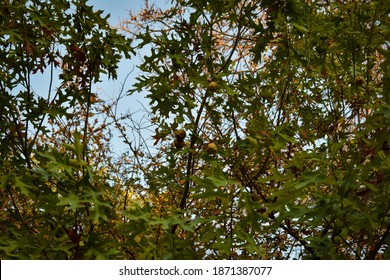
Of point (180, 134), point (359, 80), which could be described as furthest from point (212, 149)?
point (359, 80)

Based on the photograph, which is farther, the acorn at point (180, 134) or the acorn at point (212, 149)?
the acorn at point (180, 134)

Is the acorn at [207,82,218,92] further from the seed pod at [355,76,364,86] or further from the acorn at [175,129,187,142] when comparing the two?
the seed pod at [355,76,364,86]

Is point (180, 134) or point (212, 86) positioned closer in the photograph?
point (212, 86)

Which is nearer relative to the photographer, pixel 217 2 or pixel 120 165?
pixel 217 2

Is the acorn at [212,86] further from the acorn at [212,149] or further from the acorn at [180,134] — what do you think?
the acorn at [180,134]

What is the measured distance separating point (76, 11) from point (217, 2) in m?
1.16

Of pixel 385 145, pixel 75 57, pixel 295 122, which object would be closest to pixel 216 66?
pixel 295 122

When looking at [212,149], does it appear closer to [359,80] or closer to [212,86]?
[212,86]

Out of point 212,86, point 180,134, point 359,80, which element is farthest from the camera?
point 359,80

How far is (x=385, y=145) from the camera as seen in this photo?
2846 millimetres

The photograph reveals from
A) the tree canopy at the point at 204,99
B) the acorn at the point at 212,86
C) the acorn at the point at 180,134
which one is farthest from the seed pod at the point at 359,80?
the acorn at the point at 180,134

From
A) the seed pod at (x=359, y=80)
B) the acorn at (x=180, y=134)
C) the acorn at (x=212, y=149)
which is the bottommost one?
the acorn at (x=212, y=149)

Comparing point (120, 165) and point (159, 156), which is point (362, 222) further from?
point (120, 165)

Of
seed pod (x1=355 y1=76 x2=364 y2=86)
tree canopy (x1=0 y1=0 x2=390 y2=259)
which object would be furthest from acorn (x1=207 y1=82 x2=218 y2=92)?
seed pod (x1=355 y1=76 x2=364 y2=86)
